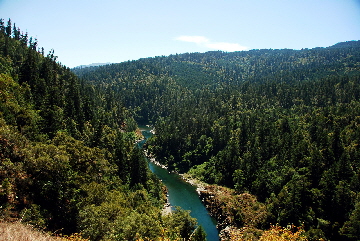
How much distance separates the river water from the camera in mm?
65525

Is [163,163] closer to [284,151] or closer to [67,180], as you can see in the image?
[284,151]

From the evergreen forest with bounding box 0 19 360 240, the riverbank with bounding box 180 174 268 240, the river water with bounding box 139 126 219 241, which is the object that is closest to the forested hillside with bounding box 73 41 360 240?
the evergreen forest with bounding box 0 19 360 240

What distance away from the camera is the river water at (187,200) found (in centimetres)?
6553

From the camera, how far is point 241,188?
8219cm

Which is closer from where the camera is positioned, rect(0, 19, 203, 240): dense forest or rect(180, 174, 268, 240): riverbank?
rect(0, 19, 203, 240): dense forest

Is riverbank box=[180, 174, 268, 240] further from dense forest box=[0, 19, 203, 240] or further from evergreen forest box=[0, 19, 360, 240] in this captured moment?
dense forest box=[0, 19, 203, 240]

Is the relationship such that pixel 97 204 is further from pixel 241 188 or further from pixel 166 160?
pixel 166 160

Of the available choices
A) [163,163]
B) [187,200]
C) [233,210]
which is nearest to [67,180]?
[233,210]

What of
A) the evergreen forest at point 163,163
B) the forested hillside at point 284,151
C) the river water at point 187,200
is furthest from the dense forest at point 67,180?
the forested hillside at point 284,151

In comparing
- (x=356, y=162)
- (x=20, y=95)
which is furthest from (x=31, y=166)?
(x=356, y=162)

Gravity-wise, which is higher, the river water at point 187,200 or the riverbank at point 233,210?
the riverbank at point 233,210

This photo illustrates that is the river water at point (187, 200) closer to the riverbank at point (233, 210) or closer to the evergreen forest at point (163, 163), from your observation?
the riverbank at point (233, 210)

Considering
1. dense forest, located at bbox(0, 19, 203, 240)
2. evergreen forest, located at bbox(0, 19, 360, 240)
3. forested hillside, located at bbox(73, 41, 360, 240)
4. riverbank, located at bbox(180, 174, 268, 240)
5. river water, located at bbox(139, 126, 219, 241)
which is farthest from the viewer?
river water, located at bbox(139, 126, 219, 241)

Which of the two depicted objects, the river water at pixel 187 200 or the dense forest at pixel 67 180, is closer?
the dense forest at pixel 67 180
